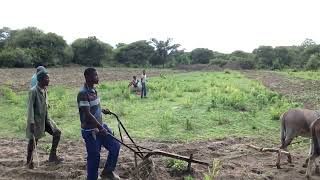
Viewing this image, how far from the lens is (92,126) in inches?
287

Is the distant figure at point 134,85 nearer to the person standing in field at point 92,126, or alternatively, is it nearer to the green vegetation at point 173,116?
the green vegetation at point 173,116

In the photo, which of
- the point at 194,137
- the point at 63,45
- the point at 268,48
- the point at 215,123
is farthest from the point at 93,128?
the point at 268,48

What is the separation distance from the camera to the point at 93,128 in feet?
23.9

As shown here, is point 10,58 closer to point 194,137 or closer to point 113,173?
point 194,137

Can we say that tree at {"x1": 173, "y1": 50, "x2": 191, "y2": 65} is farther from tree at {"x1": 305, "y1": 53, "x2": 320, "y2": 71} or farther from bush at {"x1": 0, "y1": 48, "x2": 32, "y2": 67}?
bush at {"x1": 0, "y1": 48, "x2": 32, "y2": 67}

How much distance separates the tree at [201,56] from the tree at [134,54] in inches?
648

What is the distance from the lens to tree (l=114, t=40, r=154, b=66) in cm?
7369

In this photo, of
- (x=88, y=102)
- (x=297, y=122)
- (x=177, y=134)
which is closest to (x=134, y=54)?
(x=177, y=134)

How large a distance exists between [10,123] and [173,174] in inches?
308

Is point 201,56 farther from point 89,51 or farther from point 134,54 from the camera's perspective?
point 89,51

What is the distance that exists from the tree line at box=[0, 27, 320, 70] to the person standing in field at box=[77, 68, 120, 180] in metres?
44.5

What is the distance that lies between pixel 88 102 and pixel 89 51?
59111mm

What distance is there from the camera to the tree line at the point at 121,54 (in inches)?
2175

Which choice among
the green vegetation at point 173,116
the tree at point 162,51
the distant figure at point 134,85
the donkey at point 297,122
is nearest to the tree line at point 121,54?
the tree at point 162,51
